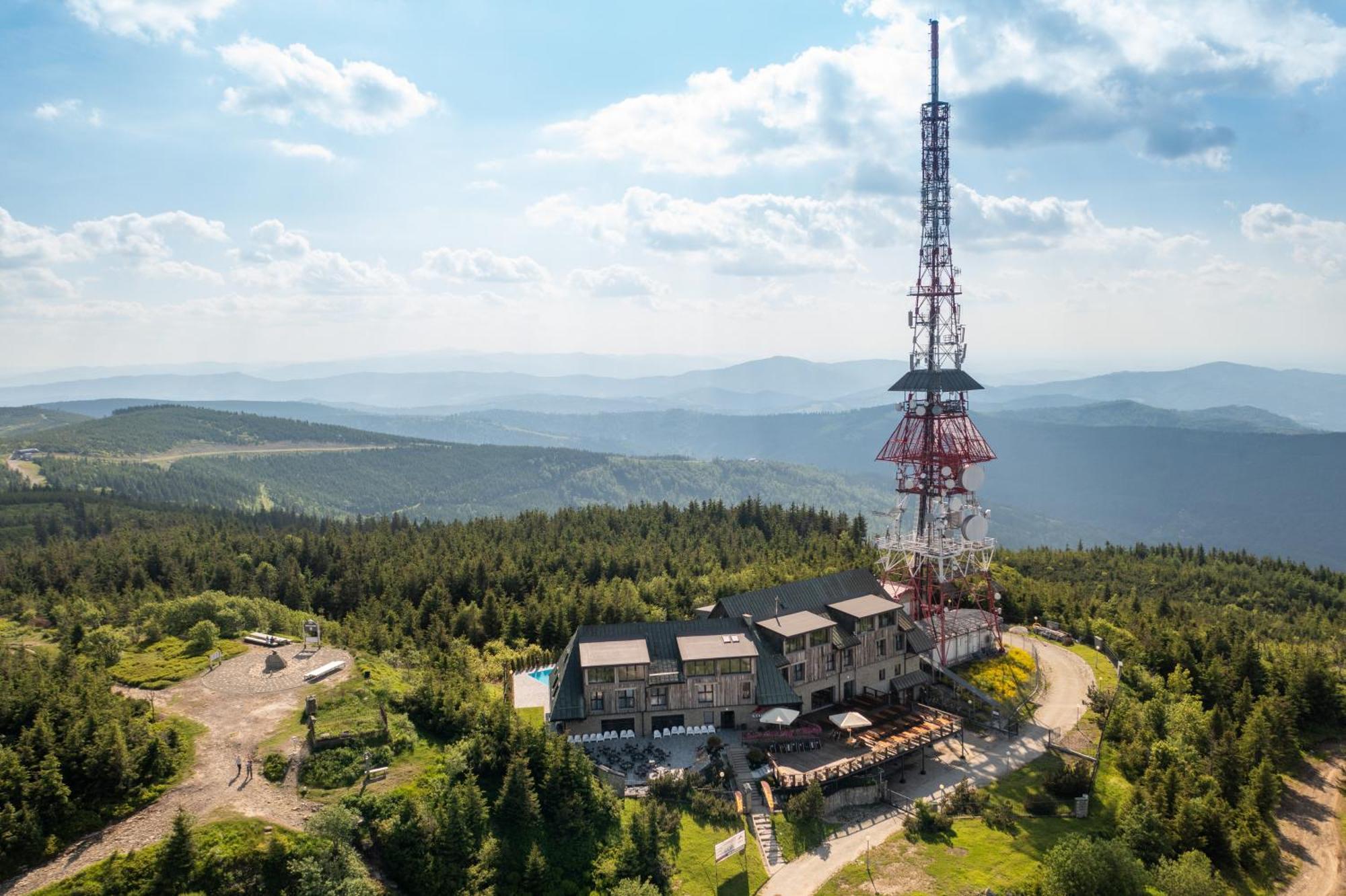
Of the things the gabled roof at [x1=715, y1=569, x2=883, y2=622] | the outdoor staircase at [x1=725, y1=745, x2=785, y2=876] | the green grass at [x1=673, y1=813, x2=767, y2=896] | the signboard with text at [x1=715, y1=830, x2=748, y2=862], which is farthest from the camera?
the gabled roof at [x1=715, y1=569, x2=883, y2=622]

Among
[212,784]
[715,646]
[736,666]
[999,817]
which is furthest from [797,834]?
[212,784]

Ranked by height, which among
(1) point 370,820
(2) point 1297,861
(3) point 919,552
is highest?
(3) point 919,552

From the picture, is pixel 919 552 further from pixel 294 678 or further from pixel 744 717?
pixel 294 678

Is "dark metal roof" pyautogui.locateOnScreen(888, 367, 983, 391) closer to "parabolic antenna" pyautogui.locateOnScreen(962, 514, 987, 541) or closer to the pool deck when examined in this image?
"parabolic antenna" pyautogui.locateOnScreen(962, 514, 987, 541)

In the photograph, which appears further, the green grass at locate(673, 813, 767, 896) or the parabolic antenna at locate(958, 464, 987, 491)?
the parabolic antenna at locate(958, 464, 987, 491)

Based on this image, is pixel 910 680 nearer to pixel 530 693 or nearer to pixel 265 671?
pixel 530 693

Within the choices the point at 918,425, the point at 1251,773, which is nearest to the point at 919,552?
the point at 918,425

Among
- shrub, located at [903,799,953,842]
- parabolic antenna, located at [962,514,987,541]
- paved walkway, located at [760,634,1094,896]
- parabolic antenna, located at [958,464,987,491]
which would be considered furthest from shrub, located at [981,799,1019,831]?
parabolic antenna, located at [958,464,987,491]
